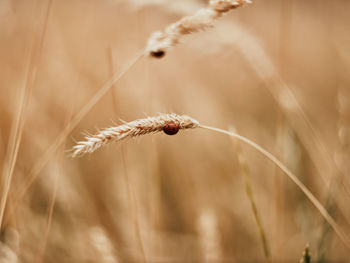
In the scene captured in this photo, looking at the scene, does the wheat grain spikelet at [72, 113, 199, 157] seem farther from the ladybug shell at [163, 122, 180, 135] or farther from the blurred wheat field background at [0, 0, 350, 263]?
the blurred wheat field background at [0, 0, 350, 263]

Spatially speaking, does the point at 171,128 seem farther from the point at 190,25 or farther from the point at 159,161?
the point at 159,161

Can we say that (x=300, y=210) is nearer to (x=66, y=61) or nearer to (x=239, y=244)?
(x=239, y=244)

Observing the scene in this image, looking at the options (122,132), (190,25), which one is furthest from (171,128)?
(190,25)

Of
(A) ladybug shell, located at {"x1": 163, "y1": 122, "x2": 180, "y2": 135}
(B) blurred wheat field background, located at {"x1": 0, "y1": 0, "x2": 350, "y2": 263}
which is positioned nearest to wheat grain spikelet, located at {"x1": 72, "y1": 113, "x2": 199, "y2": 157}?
(A) ladybug shell, located at {"x1": 163, "y1": 122, "x2": 180, "y2": 135}

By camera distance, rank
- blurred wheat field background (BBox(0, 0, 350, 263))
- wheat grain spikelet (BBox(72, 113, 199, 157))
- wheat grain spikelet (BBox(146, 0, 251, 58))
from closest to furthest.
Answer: wheat grain spikelet (BBox(72, 113, 199, 157))
wheat grain spikelet (BBox(146, 0, 251, 58))
blurred wheat field background (BBox(0, 0, 350, 263))

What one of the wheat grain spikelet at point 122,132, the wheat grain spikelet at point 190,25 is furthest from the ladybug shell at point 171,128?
the wheat grain spikelet at point 190,25
